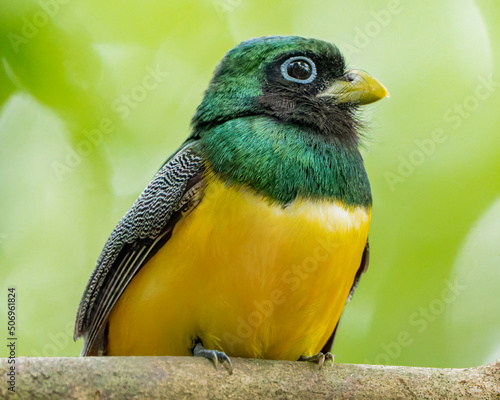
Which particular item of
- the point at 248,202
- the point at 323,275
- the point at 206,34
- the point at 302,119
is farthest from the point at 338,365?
the point at 206,34

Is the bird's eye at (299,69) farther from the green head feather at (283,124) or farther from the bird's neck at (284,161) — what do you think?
the bird's neck at (284,161)

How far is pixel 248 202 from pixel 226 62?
136 cm

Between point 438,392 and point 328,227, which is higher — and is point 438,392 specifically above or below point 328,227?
below

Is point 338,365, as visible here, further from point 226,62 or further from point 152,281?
point 226,62

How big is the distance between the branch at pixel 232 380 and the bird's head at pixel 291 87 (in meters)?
1.64

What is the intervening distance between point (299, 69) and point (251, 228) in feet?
4.45

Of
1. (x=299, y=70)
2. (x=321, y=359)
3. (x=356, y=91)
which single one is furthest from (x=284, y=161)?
(x=321, y=359)

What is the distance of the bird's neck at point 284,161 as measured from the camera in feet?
13.5

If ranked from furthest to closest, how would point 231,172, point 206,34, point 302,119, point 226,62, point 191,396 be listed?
point 206,34, point 226,62, point 302,119, point 231,172, point 191,396

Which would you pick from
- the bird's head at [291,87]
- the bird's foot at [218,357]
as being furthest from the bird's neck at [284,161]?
the bird's foot at [218,357]

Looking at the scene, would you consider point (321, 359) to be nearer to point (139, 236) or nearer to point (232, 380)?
point (232, 380)

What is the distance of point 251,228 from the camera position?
4035 mm

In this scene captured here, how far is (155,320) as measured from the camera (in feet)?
14.3

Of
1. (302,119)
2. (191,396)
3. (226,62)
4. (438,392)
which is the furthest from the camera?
(226,62)
